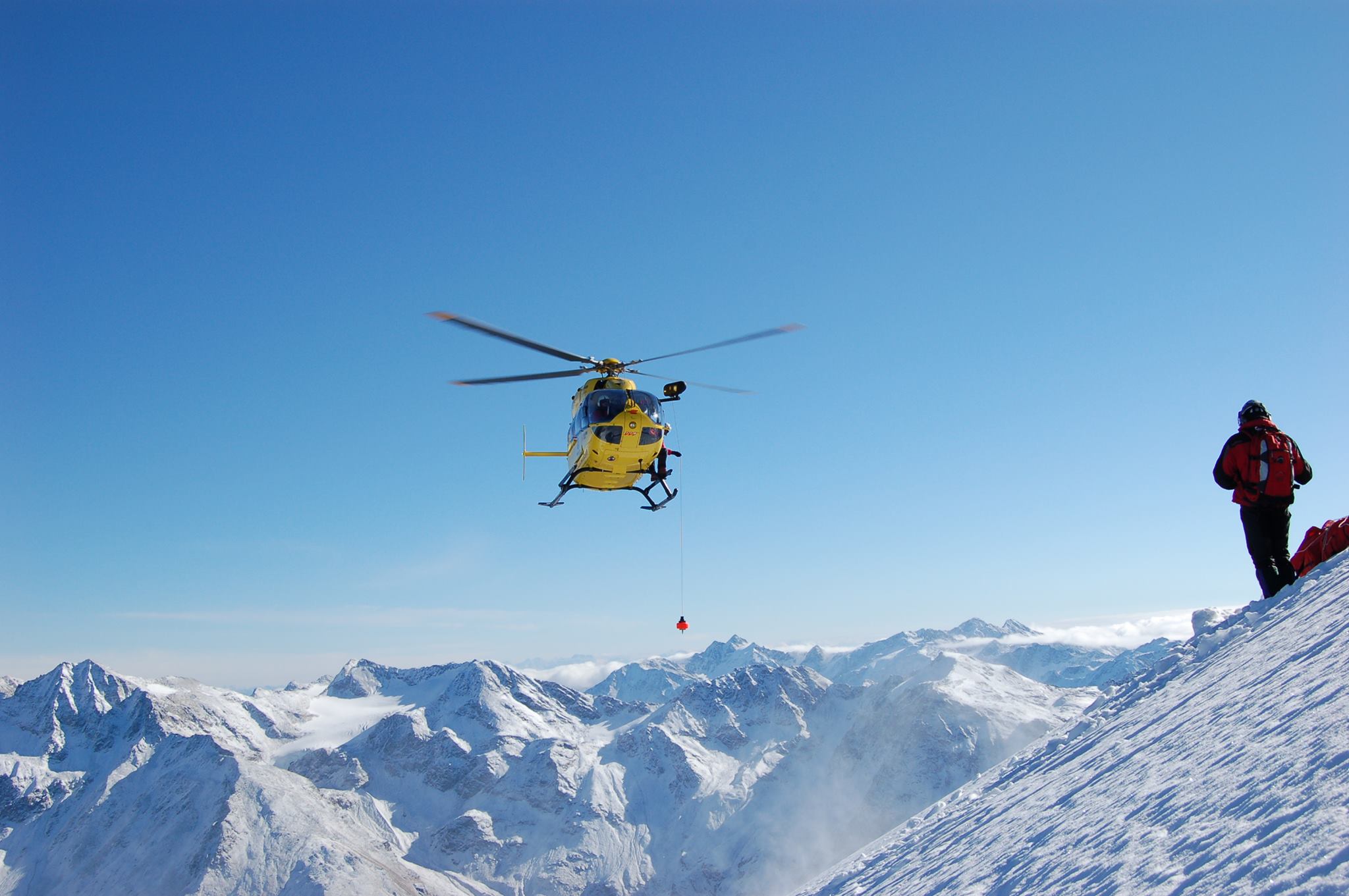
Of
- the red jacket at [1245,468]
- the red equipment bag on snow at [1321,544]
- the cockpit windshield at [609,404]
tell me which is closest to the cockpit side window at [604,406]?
the cockpit windshield at [609,404]

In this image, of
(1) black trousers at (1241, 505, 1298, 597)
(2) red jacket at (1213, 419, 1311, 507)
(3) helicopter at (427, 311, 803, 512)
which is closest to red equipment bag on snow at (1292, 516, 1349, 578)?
(1) black trousers at (1241, 505, 1298, 597)

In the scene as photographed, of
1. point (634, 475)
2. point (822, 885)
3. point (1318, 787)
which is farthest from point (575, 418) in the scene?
point (1318, 787)

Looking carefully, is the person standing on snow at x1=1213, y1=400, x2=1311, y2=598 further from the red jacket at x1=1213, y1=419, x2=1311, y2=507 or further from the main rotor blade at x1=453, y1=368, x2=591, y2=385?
the main rotor blade at x1=453, y1=368, x2=591, y2=385

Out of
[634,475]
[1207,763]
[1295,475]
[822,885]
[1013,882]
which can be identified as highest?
[634,475]

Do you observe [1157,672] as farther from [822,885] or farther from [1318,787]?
[1318,787]

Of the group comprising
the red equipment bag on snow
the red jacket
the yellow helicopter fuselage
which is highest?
the yellow helicopter fuselage

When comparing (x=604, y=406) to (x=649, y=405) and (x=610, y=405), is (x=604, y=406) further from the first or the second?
(x=649, y=405)
